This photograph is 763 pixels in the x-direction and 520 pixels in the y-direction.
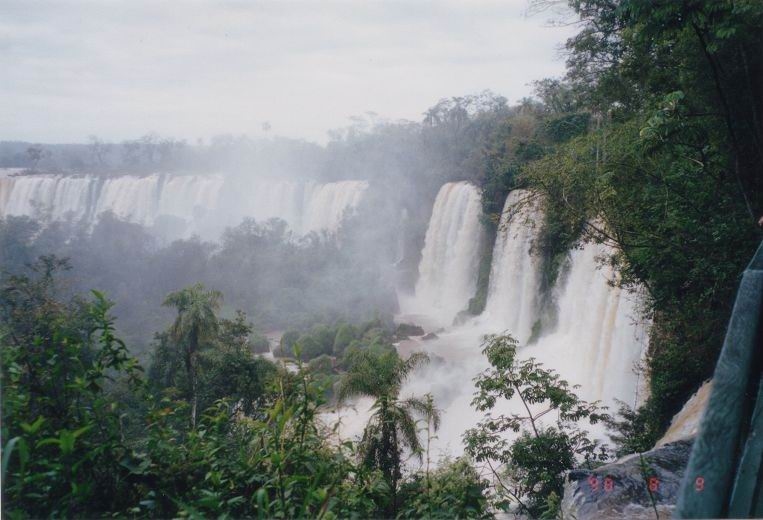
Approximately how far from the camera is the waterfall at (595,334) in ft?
19.0

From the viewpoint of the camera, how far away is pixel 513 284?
9734 millimetres

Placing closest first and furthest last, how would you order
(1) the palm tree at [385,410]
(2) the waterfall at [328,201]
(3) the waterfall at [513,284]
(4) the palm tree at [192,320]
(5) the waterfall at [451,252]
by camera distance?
1. (1) the palm tree at [385,410]
2. (4) the palm tree at [192,320]
3. (3) the waterfall at [513,284]
4. (5) the waterfall at [451,252]
5. (2) the waterfall at [328,201]

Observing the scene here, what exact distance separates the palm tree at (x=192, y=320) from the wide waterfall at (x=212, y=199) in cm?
626

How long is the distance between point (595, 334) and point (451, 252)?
17.8 ft

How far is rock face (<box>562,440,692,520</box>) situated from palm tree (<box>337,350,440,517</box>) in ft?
2.80

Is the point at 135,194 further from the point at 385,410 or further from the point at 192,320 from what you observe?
the point at 385,410

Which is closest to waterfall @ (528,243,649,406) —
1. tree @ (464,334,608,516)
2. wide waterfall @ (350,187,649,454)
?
wide waterfall @ (350,187,649,454)

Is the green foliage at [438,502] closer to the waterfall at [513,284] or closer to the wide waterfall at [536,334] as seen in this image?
the wide waterfall at [536,334]

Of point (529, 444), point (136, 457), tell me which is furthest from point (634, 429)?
point (136, 457)

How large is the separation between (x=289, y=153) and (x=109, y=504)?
46.7 ft

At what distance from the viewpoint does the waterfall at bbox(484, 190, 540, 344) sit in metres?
9.22
